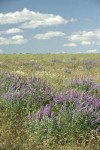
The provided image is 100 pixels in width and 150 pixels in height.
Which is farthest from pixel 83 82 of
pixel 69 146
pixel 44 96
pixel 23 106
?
pixel 69 146

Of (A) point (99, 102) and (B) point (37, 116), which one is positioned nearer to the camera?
(B) point (37, 116)

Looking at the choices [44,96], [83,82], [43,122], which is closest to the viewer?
[43,122]

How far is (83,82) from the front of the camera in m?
9.27

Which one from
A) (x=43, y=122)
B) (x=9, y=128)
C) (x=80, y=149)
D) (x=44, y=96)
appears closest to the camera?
(x=80, y=149)

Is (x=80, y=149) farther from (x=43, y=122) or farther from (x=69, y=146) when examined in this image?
(x=43, y=122)

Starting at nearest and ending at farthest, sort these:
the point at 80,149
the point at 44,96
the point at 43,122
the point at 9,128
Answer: the point at 80,149
the point at 43,122
the point at 9,128
the point at 44,96

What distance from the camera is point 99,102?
667 centimetres

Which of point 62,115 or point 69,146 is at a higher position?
point 62,115

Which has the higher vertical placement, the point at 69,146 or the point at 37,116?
the point at 37,116

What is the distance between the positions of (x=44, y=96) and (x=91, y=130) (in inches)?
69.5

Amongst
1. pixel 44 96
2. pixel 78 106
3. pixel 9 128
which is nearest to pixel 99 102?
pixel 78 106

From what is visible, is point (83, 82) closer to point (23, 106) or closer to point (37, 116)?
point (23, 106)

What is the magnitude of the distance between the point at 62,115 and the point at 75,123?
265 mm

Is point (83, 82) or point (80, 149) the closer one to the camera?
point (80, 149)
